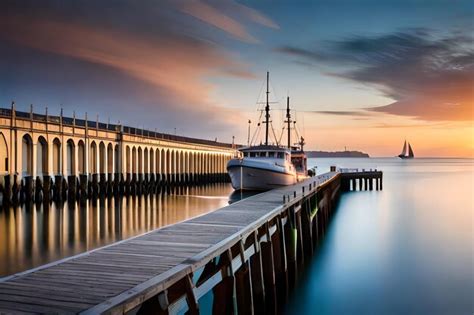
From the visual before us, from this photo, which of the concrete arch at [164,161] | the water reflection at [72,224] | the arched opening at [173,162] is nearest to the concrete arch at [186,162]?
the arched opening at [173,162]

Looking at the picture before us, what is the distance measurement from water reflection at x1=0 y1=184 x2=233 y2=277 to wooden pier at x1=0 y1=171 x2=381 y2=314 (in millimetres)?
9825

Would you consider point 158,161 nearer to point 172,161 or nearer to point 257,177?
point 172,161

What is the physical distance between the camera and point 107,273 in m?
8.84

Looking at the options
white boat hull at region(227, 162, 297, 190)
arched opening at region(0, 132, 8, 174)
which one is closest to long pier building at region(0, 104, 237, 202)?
arched opening at region(0, 132, 8, 174)

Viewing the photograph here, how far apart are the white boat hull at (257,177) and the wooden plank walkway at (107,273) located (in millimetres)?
30063

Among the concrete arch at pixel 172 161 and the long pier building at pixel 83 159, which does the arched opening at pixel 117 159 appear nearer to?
the long pier building at pixel 83 159

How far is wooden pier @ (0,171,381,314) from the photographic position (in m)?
7.31

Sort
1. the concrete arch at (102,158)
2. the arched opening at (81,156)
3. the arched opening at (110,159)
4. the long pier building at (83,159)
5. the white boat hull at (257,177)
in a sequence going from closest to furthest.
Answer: the long pier building at (83,159)
the white boat hull at (257,177)
the arched opening at (81,156)
the concrete arch at (102,158)
the arched opening at (110,159)

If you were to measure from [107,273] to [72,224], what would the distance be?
75.4ft

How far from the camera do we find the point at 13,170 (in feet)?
113

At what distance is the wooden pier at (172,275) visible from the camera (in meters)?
7.31

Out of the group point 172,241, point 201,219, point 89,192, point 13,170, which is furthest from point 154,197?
point 172,241

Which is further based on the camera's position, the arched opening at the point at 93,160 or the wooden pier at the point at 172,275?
the arched opening at the point at 93,160

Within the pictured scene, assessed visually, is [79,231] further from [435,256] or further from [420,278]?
[435,256]
